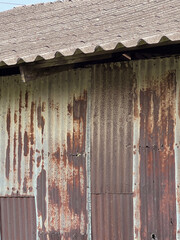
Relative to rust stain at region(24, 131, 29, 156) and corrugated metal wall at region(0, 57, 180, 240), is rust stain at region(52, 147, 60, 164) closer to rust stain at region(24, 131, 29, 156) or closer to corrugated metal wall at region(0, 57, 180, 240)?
corrugated metal wall at region(0, 57, 180, 240)

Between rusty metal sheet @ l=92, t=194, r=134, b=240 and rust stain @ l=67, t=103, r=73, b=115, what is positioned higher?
rust stain @ l=67, t=103, r=73, b=115

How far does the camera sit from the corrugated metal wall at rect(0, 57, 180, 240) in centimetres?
586

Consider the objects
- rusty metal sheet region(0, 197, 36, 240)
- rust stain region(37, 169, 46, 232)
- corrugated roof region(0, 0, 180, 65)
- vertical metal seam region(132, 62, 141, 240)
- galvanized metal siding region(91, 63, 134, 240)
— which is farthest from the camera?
rusty metal sheet region(0, 197, 36, 240)

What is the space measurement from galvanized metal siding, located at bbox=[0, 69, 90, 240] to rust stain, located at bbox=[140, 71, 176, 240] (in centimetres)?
77

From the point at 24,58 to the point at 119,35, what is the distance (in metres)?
1.04

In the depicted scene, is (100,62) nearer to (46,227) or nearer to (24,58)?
(24,58)

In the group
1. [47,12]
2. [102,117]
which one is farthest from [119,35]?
[47,12]

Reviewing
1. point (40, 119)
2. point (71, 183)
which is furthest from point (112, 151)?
point (40, 119)

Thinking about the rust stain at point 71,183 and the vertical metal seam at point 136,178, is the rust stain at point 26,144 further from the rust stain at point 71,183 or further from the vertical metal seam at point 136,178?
the vertical metal seam at point 136,178

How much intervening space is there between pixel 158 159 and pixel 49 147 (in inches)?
57.5

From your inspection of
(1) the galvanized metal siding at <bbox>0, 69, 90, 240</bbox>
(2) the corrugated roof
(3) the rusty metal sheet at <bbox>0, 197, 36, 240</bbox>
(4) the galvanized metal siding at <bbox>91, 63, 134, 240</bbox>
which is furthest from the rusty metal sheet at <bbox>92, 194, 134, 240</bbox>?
(2) the corrugated roof

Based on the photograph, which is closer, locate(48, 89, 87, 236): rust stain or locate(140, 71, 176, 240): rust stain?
locate(140, 71, 176, 240): rust stain

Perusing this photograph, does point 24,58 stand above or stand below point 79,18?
below

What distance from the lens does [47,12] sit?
8289 millimetres
